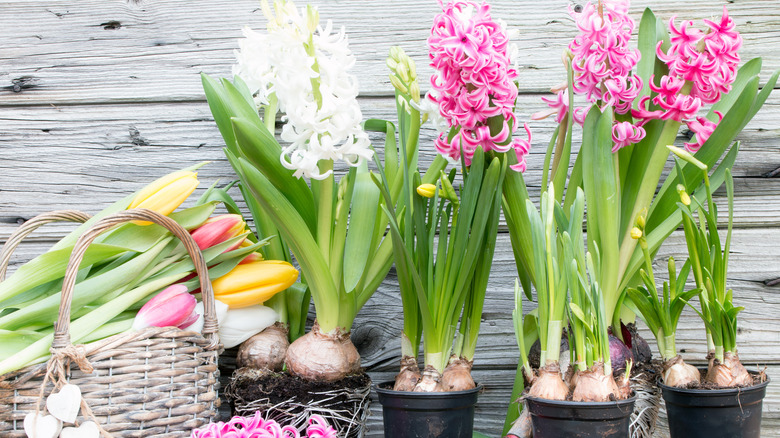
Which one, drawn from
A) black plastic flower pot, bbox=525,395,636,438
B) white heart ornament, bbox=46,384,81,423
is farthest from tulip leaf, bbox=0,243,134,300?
black plastic flower pot, bbox=525,395,636,438

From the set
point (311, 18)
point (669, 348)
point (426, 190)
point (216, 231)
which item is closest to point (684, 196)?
point (669, 348)

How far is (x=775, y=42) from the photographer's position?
1064 millimetres

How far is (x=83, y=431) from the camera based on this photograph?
0.63 metres

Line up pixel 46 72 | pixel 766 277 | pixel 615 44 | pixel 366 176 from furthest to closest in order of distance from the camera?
pixel 46 72
pixel 766 277
pixel 366 176
pixel 615 44

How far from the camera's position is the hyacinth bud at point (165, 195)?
2.64 feet

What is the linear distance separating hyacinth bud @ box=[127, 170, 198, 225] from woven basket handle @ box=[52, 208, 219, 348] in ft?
0.16

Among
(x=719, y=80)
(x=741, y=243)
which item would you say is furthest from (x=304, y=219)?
(x=741, y=243)

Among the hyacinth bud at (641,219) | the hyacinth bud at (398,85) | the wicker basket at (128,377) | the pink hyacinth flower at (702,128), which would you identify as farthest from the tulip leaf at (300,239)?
the pink hyacinth flower at (702,128)

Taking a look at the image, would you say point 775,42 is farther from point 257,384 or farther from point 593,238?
point 257,384

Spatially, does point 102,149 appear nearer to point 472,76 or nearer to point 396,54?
point 396,54

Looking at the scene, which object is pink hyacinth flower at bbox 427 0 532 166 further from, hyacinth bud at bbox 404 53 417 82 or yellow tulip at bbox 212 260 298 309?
yellow tulip at bbox 212 260 298 309

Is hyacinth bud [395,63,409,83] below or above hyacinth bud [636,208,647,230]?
above

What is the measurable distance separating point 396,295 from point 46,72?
84 centimetres

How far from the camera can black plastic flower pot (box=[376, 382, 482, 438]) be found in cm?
74
